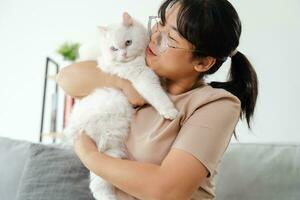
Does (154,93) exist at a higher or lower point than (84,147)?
higher

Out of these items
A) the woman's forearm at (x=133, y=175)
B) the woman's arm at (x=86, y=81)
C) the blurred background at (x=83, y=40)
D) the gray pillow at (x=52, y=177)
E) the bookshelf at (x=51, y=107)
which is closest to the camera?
the woman's forearm at (x=133, y=175)

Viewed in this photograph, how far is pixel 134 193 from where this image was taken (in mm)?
907

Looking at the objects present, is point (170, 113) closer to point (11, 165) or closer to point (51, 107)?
point (11, 165)

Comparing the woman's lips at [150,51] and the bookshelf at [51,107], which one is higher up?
the woman's lips at [150,51]

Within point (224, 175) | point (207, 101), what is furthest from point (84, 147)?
point (224, 175)

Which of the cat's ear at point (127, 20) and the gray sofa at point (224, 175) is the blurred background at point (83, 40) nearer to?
the gray sofa at point (224, 175)

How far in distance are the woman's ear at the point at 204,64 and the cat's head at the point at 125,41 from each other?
0.17m

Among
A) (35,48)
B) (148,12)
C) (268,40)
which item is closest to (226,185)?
(268,40)

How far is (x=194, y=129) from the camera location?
3.00ft

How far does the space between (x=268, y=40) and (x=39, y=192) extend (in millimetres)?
1494

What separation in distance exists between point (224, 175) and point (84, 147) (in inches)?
30.5

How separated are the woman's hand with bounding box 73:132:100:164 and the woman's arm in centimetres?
14

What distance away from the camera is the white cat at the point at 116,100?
101cm

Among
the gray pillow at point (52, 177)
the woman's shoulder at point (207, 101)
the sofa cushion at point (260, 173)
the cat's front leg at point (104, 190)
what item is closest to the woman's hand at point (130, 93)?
the woman's shoulder at point (207, 101)
